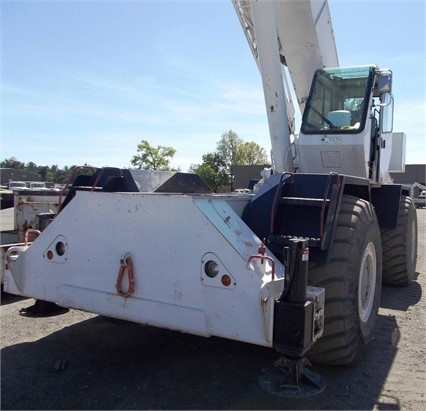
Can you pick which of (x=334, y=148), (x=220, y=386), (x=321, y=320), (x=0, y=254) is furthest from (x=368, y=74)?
(x=0, y=254)

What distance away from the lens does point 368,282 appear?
4.34 m

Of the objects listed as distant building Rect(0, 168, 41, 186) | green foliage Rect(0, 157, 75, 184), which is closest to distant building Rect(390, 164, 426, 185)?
green foliage Rect(0, 157, 75, 184)

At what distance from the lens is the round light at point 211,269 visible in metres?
3.26

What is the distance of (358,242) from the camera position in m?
3.73

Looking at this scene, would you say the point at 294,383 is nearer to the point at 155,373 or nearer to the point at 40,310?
the point at 155,373

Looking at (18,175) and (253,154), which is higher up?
(253,154)

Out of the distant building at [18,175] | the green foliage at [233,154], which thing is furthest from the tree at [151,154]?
the distant building at [18,175]

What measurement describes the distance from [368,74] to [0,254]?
4.92 m

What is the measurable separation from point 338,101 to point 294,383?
4101 mm

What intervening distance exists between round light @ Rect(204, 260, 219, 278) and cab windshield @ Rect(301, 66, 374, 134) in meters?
3.23

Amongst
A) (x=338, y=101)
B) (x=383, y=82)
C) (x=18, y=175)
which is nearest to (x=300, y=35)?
(x=338, y=101)

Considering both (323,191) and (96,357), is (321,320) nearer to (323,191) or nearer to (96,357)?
(323,191)

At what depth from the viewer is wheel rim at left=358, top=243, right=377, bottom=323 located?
4145 millimetres

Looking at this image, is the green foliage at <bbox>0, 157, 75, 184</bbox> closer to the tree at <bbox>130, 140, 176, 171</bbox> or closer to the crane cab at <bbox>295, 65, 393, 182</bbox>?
the tree at <bbox>130, 140, 176, 171</bbox>
